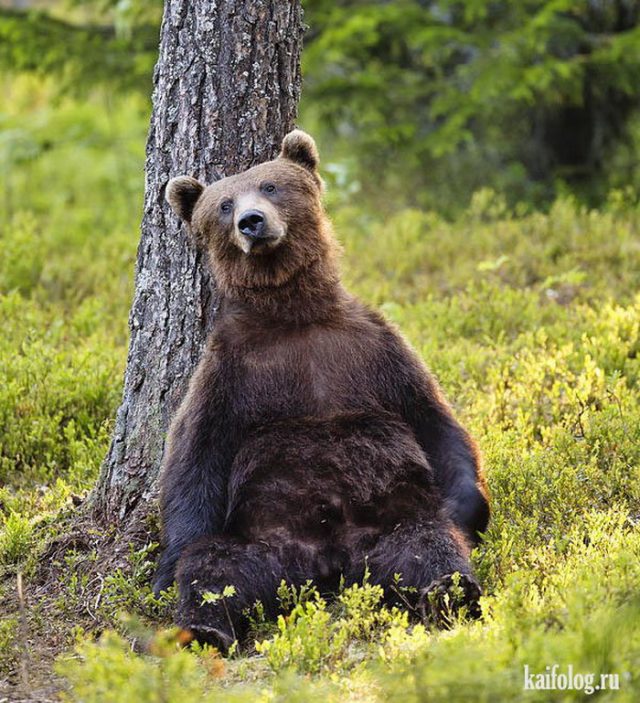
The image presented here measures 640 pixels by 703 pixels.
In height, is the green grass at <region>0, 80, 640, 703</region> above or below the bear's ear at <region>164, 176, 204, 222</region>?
below

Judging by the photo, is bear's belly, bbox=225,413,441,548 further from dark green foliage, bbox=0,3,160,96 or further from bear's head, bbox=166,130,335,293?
dark green foliage, bbox=0,3,160,96

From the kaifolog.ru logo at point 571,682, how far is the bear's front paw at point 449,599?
113 centimetres

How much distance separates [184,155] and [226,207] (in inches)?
25.8

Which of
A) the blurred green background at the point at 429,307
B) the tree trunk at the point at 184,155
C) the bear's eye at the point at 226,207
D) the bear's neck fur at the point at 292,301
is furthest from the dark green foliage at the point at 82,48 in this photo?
the bear's neck fur at the point at 292,301

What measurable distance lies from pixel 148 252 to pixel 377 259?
4.58 m

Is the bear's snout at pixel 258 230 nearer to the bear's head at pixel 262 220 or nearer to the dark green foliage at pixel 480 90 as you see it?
the bear's head at pixel 262 220

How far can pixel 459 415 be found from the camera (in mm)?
6902

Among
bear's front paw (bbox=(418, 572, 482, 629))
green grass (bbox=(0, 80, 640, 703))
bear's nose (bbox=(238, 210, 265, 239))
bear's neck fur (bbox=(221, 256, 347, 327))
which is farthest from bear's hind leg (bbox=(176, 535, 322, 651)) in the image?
bear's nose (bbox=(238, 210, 265, 239))

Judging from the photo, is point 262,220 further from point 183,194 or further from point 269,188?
point 183,194

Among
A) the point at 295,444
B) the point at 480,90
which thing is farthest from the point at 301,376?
the point at 480,90

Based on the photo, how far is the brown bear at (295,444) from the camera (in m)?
4.90

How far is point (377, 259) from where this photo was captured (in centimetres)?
1030

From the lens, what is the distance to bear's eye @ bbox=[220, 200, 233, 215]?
5391 millimetres

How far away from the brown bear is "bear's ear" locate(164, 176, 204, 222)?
0.04 metres
